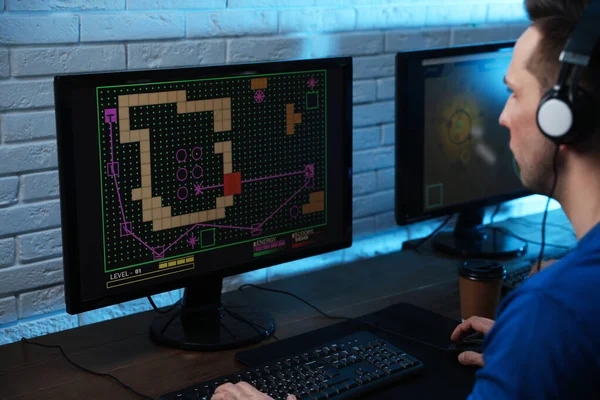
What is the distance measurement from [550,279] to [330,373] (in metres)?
0.50

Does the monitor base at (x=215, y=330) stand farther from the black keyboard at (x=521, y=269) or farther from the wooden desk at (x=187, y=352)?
the black keyboard at (x=521, y=269)

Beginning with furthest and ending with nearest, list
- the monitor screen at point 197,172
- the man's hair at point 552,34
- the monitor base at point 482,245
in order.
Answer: the monitor base at point 482,245, the monitor screen at point 197,172, the man's hair at point 552,34

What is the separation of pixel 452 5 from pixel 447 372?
122 cm

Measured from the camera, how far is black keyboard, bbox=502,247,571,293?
1.81 metres

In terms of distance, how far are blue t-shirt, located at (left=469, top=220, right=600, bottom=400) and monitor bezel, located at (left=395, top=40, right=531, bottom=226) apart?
0.90 metres

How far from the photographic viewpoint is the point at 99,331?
1618 millimetres

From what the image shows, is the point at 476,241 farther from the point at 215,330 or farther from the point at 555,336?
the point at 555,336

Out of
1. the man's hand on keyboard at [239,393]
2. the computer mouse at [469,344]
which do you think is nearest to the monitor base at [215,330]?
the man's hand on keyboard at [239,393]

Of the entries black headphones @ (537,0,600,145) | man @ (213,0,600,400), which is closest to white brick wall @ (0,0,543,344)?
man @ (213,0,600,400)

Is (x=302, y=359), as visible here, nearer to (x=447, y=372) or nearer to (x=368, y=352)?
(x=368, y=352)

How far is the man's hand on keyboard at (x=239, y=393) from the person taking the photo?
1245mm

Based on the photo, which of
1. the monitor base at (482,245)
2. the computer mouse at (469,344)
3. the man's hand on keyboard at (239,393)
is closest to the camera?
the man's hand on keyboard at (239,393)

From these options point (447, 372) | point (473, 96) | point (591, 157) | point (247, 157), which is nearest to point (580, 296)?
point (591, 157)

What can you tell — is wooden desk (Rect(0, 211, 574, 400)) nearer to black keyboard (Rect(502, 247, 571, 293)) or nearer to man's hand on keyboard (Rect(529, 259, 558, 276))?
black keyboard (Rect(502, 247, 571, 293))
